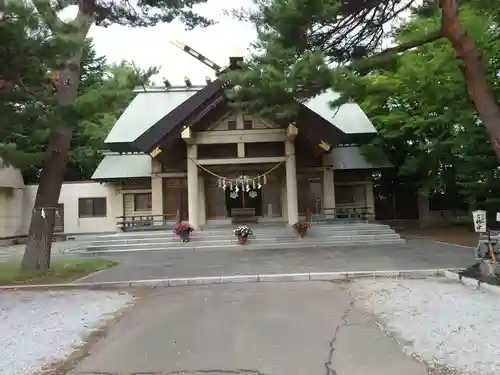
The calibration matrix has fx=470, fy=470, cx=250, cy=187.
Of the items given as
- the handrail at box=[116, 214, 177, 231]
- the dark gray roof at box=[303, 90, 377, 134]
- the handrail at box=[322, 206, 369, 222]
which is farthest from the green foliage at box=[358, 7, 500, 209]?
the handrail at box=[116, 214, 177, 231]

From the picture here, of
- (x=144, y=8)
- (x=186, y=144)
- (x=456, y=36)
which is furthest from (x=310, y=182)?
(x=456, y=36)

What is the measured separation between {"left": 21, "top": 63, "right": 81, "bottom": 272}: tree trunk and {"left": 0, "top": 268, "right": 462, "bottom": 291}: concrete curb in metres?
1.38

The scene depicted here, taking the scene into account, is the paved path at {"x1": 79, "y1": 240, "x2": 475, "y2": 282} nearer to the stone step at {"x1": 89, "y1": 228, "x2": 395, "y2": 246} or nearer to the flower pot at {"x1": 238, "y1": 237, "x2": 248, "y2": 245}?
the flower pot at {"x1": 238, "y1": 237, "x2": 248, "y2": 245}

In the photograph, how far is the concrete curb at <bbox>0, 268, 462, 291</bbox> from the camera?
947cm

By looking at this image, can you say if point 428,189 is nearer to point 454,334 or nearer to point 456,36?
point 456,36

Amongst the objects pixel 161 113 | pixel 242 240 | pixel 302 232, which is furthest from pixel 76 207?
pixel 302 232

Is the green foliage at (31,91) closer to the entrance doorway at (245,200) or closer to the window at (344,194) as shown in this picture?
the entrance doorway at (245,200)

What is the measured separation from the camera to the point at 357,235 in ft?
57.3

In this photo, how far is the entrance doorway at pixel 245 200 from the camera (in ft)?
73.4

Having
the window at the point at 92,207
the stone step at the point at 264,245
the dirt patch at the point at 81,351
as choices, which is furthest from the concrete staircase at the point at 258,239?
the dirt patch at the point at 81,351

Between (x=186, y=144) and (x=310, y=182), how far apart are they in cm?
626

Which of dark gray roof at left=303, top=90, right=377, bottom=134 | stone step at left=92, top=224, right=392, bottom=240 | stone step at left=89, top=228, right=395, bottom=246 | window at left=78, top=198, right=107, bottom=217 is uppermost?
dark gray roof at left=303, top=90, right=377, bottom=134

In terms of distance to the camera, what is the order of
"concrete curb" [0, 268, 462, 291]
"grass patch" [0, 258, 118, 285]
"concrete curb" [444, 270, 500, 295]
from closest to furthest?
1. "concrete curb" [444, 270, 500, 295]
2. "concrete curb" [0, 268, 462, 291]
3. "grass patch" [0, 258, 118, 285]

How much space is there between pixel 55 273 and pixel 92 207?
1525 cm
